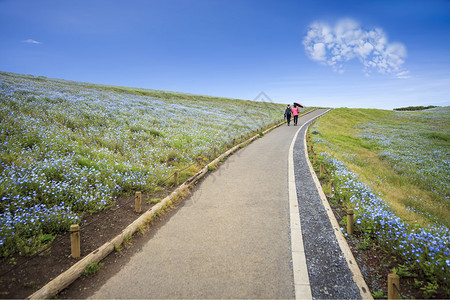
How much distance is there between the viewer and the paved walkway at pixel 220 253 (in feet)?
14.2

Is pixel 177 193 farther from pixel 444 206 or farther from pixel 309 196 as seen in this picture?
pixel 444 206

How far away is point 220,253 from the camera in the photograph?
5.40 metres

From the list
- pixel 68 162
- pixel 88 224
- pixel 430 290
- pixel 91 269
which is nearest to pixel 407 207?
pixel 430 290

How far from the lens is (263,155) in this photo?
49.5ft

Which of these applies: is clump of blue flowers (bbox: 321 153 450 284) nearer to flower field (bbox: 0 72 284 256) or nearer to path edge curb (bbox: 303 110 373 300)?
path edge curb (bbox: 303 110 373 300)

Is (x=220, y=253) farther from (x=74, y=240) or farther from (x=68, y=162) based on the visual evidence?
(x=68, y=162)

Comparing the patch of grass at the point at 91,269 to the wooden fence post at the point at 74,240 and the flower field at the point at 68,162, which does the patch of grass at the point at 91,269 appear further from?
the flower field at the point at 68,162

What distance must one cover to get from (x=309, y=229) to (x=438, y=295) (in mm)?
2767

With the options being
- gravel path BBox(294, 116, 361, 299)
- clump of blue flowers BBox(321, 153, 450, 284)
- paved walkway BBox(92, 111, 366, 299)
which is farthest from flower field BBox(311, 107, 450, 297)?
paved walkway BBox(92, 111, 366, 299)

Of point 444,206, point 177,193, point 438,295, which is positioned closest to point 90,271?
point 177,193

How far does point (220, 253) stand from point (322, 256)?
2435mm

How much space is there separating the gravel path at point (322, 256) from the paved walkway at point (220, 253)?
10 centimetres

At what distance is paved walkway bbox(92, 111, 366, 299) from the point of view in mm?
4336

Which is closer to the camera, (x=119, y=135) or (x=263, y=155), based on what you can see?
(x=119, y=135)
